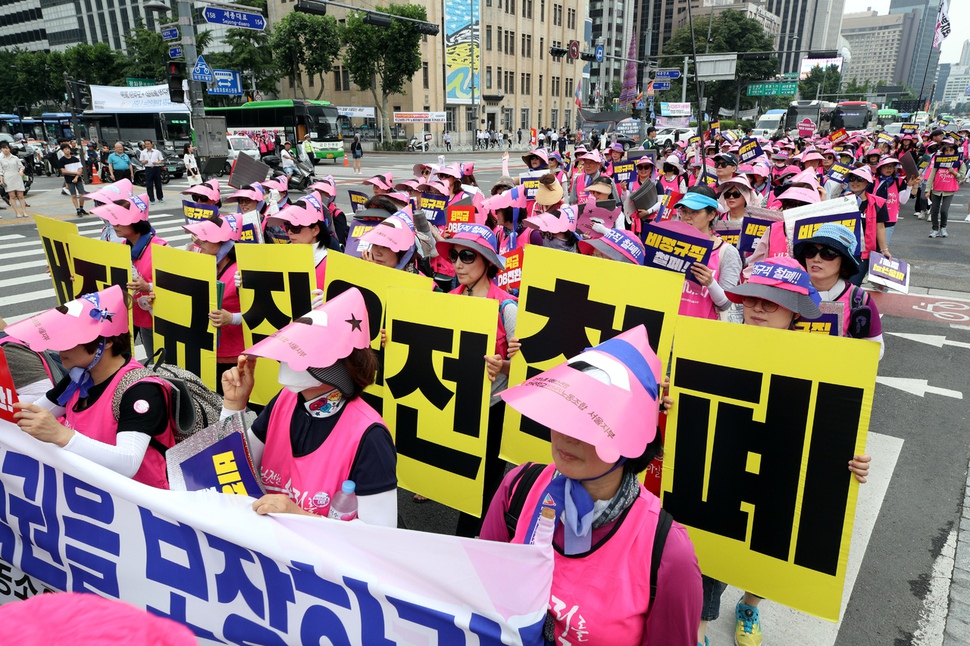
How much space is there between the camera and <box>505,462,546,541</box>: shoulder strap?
204 centimetres

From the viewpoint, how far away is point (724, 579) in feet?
9.18

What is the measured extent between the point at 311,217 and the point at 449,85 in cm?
→ 5484

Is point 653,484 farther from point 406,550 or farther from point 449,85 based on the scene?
point 449,85

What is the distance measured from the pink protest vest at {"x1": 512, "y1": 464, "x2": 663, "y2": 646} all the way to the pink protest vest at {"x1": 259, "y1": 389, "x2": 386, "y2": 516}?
0.94 m

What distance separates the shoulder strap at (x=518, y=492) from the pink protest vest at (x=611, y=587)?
211 mm

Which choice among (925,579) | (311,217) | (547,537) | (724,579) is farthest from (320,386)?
(925,579)

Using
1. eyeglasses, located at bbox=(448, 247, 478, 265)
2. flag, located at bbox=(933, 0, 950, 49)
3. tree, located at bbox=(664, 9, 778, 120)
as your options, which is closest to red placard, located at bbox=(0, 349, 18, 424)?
→ eyeglasses, located at bbox=(448, 247, 478, 265)

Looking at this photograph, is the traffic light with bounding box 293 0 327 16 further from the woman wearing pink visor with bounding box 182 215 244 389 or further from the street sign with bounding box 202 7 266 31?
the woman wearing pink visor with bounding box 182 215 244 389

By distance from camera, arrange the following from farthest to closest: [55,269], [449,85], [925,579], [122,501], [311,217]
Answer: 1. [449,85]
2. [55,269]
3. [311,217]
4. [925,579]
5. [122,501]

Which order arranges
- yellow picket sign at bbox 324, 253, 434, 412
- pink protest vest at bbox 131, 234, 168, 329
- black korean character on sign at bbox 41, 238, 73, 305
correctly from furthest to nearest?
black korean character on sign at bbox 41, 238, 73, 305 → pink protest vest at bbox 131, 234, 168, 329 → yellow picket sign at bbox 324, 253, 434, 412

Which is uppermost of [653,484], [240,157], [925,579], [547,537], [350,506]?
[240,157]

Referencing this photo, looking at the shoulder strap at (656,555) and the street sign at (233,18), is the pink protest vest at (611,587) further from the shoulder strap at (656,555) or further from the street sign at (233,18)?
the street sign at (233,18)

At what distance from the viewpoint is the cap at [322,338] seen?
224cm

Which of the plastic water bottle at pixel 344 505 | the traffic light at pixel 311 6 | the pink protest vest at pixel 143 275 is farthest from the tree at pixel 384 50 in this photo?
the plastic water bottle at pixel 344 505
